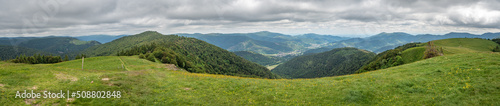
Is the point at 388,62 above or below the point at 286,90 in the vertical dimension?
below

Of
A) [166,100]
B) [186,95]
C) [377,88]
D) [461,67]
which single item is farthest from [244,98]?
[461,67]

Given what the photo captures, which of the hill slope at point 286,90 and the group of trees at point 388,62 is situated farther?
the group of trees at point 388,62

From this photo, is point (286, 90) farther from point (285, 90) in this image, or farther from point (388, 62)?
point (388, 62)

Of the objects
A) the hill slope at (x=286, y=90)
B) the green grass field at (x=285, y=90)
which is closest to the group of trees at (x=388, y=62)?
the hill slope at (x=286, y=90)

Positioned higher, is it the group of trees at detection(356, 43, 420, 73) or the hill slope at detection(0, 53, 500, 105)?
the hill slope at detection(0, 53, 500, 105)

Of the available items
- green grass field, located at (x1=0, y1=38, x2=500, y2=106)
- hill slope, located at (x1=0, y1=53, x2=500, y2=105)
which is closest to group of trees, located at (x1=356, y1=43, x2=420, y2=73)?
→ hill slope, located at (x1=0, y1=53, x2=500, y2=105)

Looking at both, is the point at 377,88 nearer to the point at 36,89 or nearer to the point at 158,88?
the point at 158,88

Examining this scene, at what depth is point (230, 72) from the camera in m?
174

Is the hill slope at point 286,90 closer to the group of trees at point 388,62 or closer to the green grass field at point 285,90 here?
the green grass field at point 285,90

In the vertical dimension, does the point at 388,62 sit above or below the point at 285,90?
below

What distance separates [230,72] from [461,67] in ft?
510

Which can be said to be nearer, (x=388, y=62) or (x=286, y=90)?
(x=286, y=90)

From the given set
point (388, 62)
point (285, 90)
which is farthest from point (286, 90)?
point (388, 62)

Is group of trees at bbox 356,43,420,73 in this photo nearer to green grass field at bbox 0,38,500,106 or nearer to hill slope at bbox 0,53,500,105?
hill slope at bbox 0,53,500,105
